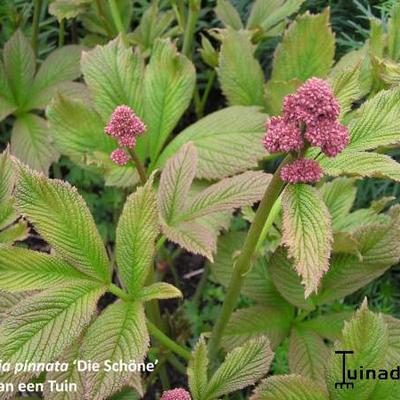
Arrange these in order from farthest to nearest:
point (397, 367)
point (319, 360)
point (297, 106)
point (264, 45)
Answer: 1. point (264, 45)
2. point (319, 360)
3. point (397, 367)
4. point (297, 106)

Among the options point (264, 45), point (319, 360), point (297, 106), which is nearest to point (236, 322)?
point (319, 360)

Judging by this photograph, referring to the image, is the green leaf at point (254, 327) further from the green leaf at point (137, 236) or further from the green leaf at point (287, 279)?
the green leaf at point (137, 236)

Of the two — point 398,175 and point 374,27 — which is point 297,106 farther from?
point 374,27

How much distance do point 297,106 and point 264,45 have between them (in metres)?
1.05

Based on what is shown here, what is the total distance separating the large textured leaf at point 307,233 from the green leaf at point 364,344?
0.16m

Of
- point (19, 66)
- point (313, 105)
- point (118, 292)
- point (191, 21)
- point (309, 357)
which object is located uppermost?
point (313, 105)

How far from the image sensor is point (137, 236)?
88 cm

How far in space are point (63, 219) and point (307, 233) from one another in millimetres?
332

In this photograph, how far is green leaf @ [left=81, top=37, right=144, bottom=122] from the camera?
3.84 feet

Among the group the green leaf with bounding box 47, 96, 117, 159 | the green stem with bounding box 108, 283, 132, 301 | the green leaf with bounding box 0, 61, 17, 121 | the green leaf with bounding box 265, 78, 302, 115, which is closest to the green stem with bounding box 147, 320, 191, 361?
the green stem with bounding box 108, 283, 132, 301

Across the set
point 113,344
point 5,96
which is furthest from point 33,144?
point 113,344

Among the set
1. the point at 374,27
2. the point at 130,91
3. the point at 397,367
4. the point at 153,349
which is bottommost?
the point at 153,349

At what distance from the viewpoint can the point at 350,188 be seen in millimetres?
1160

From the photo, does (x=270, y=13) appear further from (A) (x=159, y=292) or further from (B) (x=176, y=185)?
(A) (x=159, y=292)
